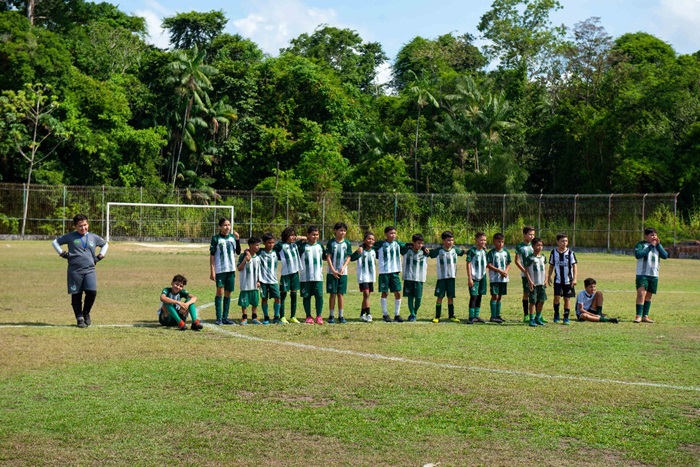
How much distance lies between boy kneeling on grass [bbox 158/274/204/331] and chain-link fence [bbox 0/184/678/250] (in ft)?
107

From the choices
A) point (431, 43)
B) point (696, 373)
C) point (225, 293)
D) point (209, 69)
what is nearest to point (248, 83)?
point (209, 69)

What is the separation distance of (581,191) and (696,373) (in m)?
46.4

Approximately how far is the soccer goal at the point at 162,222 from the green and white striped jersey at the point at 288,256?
3193cm

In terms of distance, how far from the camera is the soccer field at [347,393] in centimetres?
688

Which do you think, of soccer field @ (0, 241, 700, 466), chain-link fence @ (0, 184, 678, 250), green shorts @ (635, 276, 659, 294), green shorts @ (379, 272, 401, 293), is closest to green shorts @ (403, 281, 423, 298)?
green shorts @ (379, 272, 401, 293)

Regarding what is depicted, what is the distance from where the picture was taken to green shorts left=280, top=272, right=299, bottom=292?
14.9 metres

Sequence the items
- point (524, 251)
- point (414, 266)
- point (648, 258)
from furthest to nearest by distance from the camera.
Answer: point (648, 258) → point (414, 266) → point (524, 251)

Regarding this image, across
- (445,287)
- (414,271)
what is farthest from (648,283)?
(414,271)

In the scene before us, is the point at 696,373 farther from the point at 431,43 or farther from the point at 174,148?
the point at 431,43

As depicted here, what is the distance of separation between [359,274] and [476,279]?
1969 mm

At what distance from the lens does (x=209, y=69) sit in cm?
5650

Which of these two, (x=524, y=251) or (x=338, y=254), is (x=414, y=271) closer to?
(x=338, y=254)

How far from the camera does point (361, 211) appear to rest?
157 ft

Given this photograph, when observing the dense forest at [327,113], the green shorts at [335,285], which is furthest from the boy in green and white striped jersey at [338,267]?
the dense forest at [327,113]
